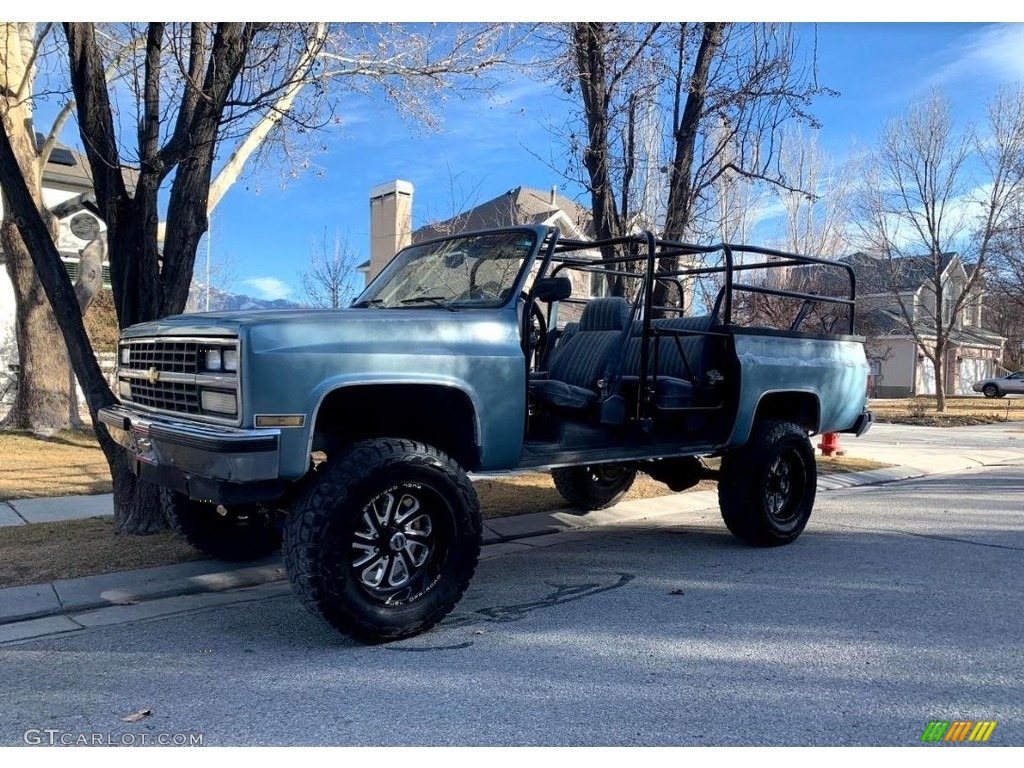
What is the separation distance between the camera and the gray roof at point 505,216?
13.7 meters

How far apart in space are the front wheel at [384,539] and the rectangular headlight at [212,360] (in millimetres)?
731

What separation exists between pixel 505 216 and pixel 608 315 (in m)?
9.13

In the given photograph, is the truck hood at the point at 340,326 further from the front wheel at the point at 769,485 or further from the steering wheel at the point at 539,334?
the front wheel at the point at 769,485

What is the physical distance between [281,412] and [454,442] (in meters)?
1.19

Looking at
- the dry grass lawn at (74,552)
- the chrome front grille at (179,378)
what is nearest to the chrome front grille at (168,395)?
the chrome front grille at (179,378)

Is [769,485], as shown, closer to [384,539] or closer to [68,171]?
[384,539]

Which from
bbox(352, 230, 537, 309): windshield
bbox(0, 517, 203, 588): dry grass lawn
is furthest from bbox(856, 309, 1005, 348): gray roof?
bbox(0, 517, 203, 588): dry grass lawn

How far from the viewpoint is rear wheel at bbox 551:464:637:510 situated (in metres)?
7.65

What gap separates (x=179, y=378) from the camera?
168 inches

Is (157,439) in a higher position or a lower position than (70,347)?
lower

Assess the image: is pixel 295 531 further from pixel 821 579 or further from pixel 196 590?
pixel 821 579

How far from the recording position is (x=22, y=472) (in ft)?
30.2

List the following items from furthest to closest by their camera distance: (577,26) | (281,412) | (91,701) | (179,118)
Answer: (577,26), (179,118), (281,412), (91,701)

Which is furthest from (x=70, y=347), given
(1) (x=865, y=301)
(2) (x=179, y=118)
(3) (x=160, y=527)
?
(1) (x=865, y=301)
